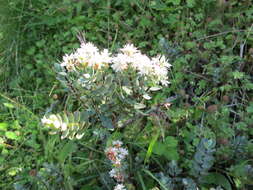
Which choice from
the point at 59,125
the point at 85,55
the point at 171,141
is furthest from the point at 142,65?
the point at 171,141

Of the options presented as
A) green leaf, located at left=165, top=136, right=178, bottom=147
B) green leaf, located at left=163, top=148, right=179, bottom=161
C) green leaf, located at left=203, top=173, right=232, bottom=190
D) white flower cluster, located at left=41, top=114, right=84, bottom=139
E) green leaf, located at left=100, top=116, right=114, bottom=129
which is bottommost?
green leaf, located at left=203, top=173, right=232, bottom=190

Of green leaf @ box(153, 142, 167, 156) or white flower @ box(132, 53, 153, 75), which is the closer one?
white flower @ box(132, 53, 153, 75)

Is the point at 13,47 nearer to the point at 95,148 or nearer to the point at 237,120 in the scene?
the point at 95,148

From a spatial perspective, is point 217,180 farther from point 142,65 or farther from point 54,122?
point 54,122

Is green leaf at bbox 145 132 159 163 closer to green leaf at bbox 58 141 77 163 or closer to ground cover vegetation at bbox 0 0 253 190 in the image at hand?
ground cover vegetation at bbox 0 0 253 190

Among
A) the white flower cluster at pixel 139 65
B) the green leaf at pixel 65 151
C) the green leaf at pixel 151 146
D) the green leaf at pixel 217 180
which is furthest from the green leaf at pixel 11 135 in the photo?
the green leaf at pixel 217 180

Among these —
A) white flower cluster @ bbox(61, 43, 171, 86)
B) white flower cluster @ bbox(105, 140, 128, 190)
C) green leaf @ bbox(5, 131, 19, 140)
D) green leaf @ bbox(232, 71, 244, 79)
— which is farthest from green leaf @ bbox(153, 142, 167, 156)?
green leaf @ bbox(5, 131, 19, 140)

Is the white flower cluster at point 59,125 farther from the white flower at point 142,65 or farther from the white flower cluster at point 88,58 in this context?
the white flower at point 142,65

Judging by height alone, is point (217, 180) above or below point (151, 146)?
below
